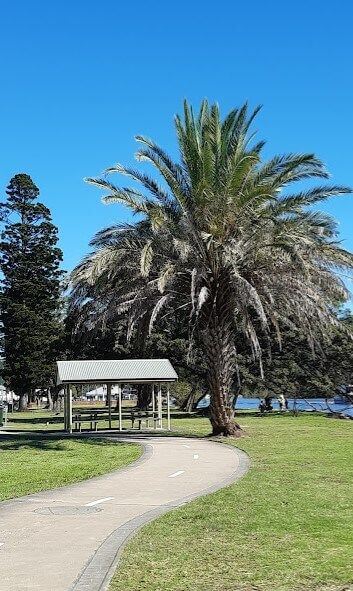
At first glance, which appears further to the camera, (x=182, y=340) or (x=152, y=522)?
(x=182, y=340)

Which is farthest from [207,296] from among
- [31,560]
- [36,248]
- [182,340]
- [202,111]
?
[36,248]

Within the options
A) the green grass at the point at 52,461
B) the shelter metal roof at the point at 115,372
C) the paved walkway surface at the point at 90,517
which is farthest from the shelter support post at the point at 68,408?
A: the paved walkway surface at the point at 90,517

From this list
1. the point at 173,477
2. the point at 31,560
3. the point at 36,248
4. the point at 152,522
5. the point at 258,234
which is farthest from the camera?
the point at 36,248

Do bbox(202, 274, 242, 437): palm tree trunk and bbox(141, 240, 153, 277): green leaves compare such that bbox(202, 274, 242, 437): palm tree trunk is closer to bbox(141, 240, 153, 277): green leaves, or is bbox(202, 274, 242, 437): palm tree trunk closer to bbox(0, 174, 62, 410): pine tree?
bbox(141, 240, 153, 277): green leaves

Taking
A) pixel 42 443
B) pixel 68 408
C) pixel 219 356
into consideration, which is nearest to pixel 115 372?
pixel 68 408

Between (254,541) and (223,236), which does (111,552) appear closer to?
(254,541)

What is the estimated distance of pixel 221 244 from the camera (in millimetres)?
21953

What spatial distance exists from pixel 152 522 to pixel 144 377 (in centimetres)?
2071

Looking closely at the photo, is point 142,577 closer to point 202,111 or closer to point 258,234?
point 258,234

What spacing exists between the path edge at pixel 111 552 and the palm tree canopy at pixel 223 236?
10944 millimetres

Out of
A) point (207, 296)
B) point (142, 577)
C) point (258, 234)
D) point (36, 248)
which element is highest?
point (36, 248)

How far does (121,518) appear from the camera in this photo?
938cm

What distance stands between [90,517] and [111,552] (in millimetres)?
2204

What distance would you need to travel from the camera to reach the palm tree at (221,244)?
21641mm
